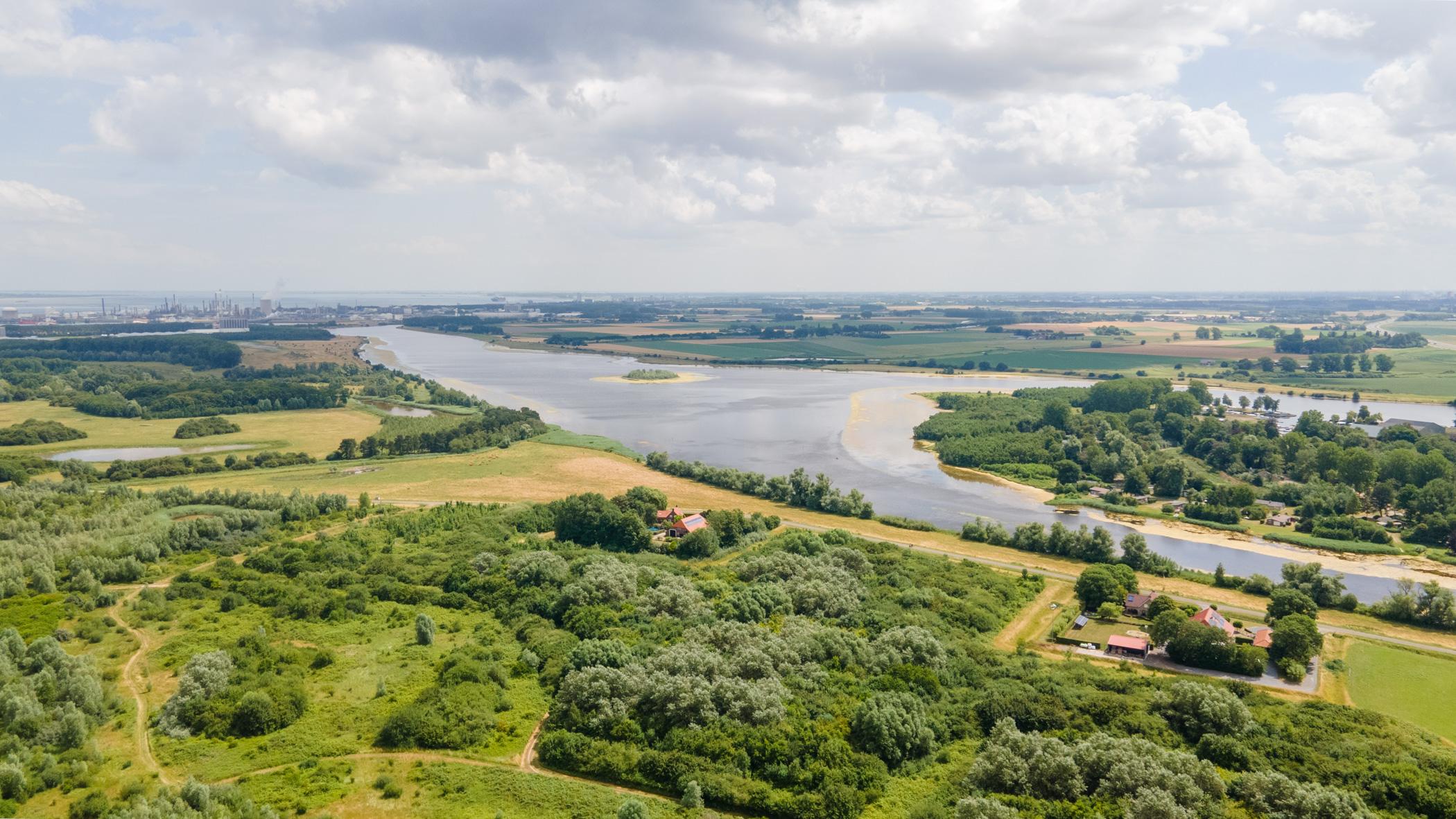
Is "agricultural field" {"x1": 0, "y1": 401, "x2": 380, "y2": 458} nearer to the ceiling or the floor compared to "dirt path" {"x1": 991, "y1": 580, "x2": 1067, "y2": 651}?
nearer to the ceiling

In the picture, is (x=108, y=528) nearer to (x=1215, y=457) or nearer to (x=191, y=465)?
(x=191, y=465)

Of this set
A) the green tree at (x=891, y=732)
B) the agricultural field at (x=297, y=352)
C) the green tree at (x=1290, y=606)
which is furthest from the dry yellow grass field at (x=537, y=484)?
the agricultural field at (x=297, y=352)

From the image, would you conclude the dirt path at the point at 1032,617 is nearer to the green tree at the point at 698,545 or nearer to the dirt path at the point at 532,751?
the green tree at the point at 698,545

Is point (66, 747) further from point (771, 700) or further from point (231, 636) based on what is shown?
point (771, 700)

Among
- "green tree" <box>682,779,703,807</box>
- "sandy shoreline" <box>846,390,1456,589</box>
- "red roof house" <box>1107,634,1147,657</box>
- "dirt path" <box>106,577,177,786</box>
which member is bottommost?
"sandy shoreline" <box>846,390,1456,589</box>

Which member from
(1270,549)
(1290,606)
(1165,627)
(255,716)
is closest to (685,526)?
(1165,627)

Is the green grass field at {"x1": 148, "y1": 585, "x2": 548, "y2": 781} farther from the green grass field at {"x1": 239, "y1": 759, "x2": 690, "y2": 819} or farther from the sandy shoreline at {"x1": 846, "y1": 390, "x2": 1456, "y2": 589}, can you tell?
the sandy shoreline at {"x1": 846, "y1": 390, "x2": 1456, "y2": 589}

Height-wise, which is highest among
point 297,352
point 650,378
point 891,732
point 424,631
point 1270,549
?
point 297,352

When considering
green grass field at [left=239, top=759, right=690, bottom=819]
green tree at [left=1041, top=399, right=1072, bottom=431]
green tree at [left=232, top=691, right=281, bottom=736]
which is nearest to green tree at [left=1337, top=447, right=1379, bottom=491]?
green tree at [left=1041, top=399, right=1072, bottom=431]
